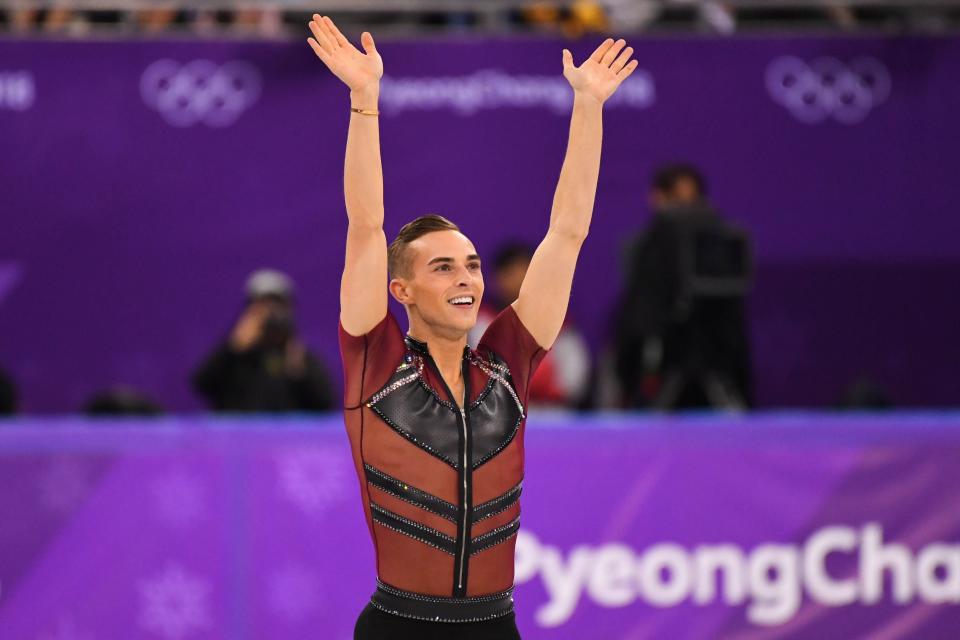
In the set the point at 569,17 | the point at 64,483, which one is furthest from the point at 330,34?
the point at 569,17

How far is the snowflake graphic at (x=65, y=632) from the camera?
19.2 feet

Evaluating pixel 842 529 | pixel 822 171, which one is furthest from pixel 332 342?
pixel 842 529

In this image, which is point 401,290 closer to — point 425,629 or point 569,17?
point 425,629

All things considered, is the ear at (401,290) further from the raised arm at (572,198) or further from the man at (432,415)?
the raised arm at (572,198)

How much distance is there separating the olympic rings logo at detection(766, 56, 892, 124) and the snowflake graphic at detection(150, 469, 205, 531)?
4634 millimetres

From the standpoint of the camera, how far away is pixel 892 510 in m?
6.10

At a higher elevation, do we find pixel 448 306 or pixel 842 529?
pixel 448 306

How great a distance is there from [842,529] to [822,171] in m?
3.49

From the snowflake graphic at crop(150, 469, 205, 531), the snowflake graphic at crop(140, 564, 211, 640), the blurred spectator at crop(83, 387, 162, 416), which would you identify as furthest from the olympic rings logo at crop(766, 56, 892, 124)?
the snowflake graphic at crop(140, 564, 211, 640)

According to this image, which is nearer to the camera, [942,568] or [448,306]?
[448,306]

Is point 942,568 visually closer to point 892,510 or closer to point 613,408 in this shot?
point 892,510

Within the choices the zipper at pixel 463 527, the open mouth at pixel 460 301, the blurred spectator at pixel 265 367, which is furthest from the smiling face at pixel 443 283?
the blurred spectator at pixel 265 367

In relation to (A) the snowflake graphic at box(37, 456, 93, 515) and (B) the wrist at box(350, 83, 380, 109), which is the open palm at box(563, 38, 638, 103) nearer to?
(B) the wrist at box(350, 83, 380, 109)

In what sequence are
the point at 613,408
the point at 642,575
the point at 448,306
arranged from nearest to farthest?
the point at 448,306 < the point at 642,575 < the point at 613,408
